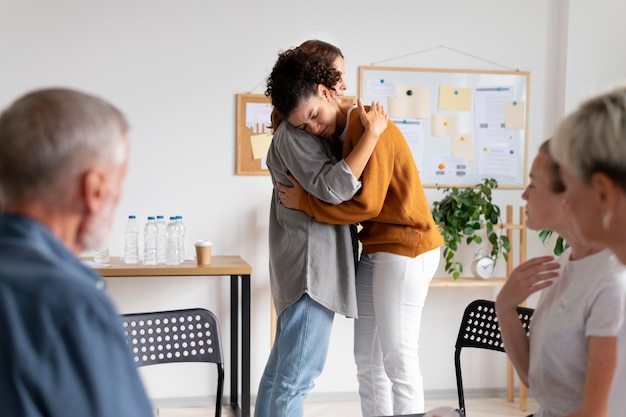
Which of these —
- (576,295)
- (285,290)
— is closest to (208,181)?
(285,290)

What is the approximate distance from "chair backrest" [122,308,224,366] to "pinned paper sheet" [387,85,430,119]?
2.17m

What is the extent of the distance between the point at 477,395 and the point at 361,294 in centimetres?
197

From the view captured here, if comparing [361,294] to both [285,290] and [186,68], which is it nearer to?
[285,290]

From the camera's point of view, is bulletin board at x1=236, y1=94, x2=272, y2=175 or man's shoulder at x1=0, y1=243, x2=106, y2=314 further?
bulletin board at x1=236, y1=94, x2=272, y2=175

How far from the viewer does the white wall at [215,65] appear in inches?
144

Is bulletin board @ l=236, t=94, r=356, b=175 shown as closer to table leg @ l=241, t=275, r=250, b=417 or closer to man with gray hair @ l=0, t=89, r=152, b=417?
table leg @ l=241, t=275, r=250, b=417

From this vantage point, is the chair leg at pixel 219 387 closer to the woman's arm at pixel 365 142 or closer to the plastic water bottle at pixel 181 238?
the woman's arm at pixel 365 142

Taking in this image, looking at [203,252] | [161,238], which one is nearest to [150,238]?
[161,238]

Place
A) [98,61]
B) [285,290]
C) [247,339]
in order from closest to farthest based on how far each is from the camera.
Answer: [285,290] < [247,339] < [98,61]

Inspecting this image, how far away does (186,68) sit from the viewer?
3.74 metres

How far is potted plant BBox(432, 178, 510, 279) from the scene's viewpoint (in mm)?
3689

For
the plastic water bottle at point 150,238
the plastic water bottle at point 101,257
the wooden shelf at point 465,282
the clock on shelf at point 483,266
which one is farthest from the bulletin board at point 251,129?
the clock on shelf at point 483,266

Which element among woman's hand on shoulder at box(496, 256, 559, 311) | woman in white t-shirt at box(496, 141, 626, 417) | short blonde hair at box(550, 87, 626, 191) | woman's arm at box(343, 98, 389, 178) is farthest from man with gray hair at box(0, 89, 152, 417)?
woman's arm at box(343, 98, 389, 178)

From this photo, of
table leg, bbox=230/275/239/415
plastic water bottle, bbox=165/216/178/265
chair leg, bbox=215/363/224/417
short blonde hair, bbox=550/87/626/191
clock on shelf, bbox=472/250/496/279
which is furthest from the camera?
clock on shelf, bbox=472/250/496/279
